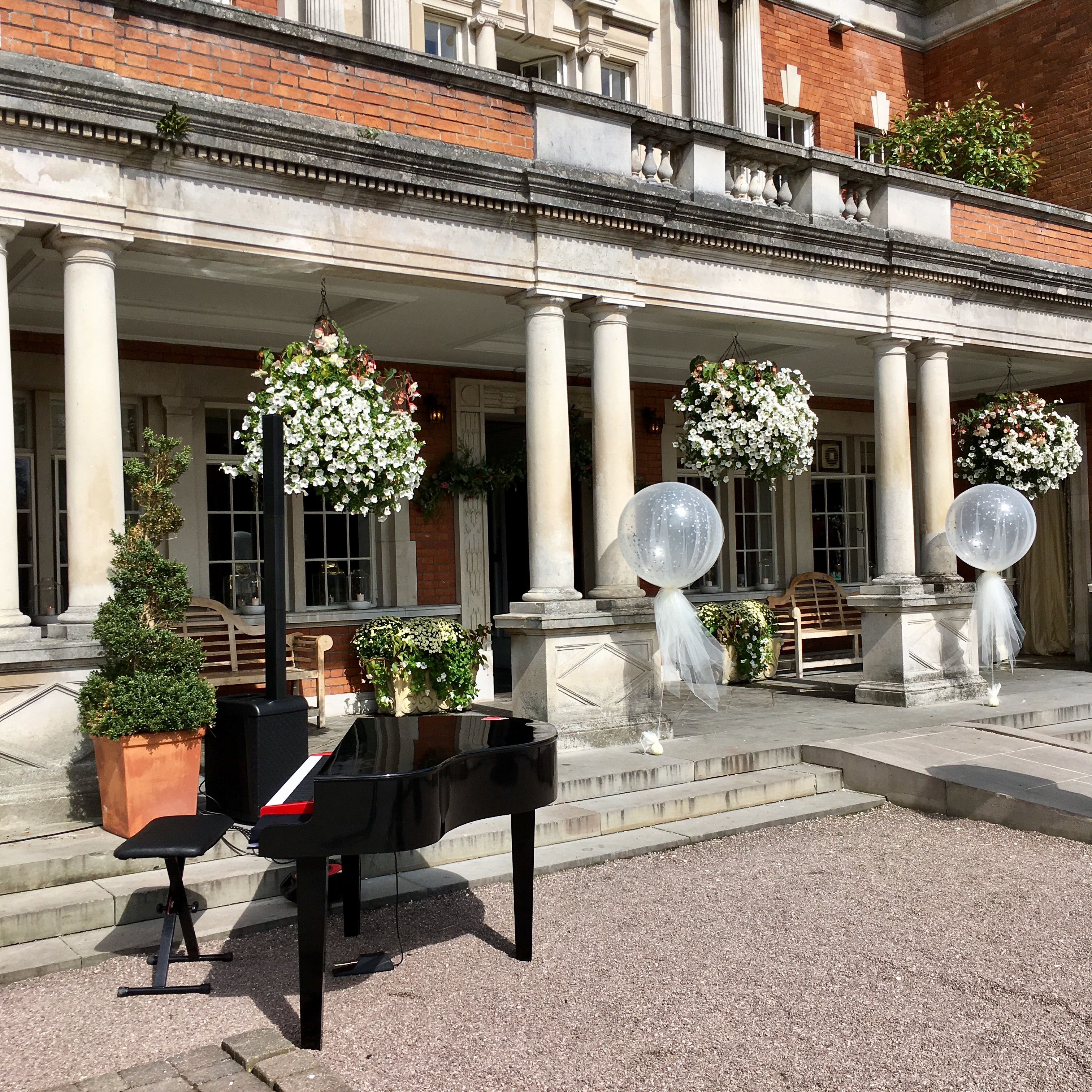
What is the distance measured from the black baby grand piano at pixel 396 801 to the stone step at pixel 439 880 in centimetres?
55

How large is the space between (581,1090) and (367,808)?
102cm

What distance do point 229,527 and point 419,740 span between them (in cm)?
556

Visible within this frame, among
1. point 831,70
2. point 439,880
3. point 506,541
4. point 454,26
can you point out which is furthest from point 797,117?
point 439,880

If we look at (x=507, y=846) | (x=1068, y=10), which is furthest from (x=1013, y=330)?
(x=507, y=846)

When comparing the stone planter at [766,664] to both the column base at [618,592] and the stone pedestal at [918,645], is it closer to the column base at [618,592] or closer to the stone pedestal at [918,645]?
the stone pedestal at [918,645]

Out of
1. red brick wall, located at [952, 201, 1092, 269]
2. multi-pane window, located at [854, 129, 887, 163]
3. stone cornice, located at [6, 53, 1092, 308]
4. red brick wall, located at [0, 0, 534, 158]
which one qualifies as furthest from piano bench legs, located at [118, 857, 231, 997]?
multi-pane window, located at [854, 129, 887, 163]

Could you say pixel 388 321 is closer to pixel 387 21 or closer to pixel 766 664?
pixel 387 21

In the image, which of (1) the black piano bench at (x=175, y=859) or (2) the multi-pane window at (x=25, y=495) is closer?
(1) the black piano bench at (x=175, y=859)

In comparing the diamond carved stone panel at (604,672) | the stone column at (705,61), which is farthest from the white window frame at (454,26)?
the diamond carved stone panel at (604,672)

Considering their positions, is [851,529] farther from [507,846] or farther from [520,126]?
[507,846]

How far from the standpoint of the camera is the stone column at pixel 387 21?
31.1 feet

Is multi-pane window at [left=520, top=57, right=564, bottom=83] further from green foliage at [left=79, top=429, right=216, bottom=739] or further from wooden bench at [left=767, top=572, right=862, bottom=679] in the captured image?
green foliage at [left=79, top=429, right=216, bottom=739]

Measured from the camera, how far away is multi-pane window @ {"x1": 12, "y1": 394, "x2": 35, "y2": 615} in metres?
8.09

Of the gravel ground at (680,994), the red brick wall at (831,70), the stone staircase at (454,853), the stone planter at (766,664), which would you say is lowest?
the gravel ground at (680,994)
